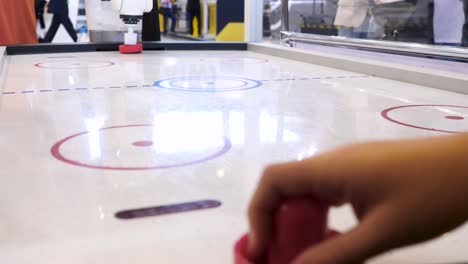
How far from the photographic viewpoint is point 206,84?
1.55m

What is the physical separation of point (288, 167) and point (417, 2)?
4.16 metres

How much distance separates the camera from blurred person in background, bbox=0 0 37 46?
2.77m

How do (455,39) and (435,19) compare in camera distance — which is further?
(435,19)

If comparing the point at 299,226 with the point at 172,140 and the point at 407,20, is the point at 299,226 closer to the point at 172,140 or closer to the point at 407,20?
the point at 172,140

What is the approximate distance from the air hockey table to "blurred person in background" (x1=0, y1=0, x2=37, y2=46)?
3.22 feet

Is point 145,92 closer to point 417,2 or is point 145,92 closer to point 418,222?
point 418,222

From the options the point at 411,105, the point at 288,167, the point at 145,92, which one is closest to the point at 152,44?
the point at 145,92

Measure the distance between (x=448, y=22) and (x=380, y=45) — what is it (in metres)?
1.72

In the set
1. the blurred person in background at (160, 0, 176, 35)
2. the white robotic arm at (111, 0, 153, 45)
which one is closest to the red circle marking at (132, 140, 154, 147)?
the white robotic arm at (111, 0, 153, 45)

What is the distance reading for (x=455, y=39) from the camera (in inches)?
131

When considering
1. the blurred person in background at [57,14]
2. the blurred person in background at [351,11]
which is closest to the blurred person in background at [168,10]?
the blurred person in background at [57,14]

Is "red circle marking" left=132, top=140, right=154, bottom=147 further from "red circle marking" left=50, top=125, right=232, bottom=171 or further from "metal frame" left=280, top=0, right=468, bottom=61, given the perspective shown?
"metal frame" left=280, top=0, right=468, bottom=61

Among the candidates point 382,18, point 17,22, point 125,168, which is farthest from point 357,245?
point 382,18

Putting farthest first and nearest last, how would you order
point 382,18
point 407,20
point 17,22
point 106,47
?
point 382,18, point 407,20, point 17,22, point 106,47
